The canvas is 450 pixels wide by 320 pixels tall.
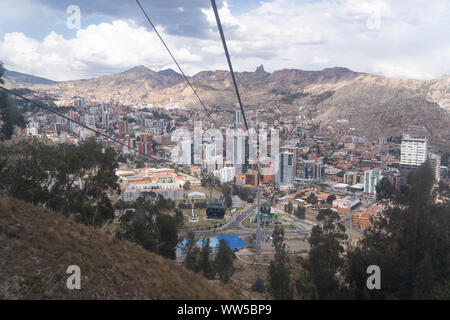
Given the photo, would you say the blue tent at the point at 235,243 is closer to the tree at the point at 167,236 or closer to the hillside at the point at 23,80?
the tree at the point at 167,236

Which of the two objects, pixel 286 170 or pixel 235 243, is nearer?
pixel 235 243

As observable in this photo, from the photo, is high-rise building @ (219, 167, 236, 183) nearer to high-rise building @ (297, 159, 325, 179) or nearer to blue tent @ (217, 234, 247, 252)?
high-rise building @ (297, 159, 325, 179)

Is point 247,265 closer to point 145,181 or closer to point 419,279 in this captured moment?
point 419,279

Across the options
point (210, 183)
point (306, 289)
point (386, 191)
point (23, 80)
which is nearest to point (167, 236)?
point (306, 289)

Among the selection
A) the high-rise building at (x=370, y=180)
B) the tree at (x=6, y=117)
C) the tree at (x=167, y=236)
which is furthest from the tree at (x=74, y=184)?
the high-rise building at (x=370, y=180)

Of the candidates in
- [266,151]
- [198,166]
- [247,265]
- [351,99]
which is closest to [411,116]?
[351,99]

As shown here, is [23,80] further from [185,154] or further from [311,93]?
[311,93]

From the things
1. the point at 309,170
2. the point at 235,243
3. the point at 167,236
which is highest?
the point at 167,236
